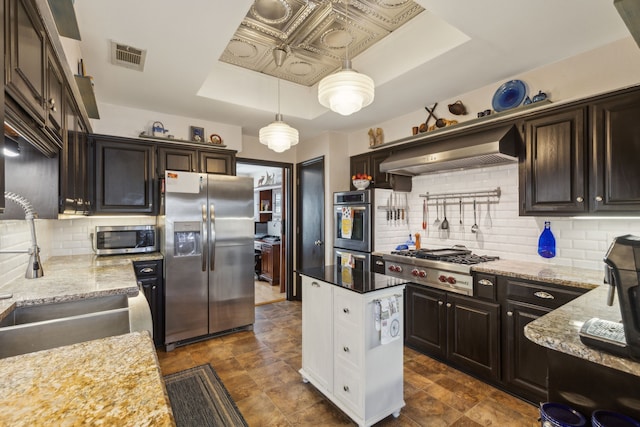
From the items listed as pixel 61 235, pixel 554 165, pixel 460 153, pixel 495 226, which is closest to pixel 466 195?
pixel 495 226

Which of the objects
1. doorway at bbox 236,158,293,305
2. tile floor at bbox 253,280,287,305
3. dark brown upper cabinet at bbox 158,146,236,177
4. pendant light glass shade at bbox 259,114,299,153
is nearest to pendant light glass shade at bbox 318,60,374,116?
pendant light glass shade at bbox 259,114,299,153

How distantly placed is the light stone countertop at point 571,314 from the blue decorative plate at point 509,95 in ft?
4.60

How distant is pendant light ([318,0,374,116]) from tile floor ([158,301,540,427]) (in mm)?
2070

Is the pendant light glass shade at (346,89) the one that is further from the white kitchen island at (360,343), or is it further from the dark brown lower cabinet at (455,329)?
the dark brown lower cabinet at (455,329)

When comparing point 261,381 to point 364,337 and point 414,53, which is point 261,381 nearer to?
point 364,337

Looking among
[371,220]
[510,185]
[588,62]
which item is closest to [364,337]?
[371,220]

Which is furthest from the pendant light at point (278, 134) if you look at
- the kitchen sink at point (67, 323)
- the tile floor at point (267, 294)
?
the tile floor at point (267, 294)

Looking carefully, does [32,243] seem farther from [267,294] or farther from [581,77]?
[581,77]

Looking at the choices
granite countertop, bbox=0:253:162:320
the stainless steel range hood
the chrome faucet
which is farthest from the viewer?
the stainless steel range hood

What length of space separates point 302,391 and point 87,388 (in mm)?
1968

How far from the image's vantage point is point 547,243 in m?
2.66

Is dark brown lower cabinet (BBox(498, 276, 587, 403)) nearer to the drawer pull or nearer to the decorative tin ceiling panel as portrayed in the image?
the drawer pull

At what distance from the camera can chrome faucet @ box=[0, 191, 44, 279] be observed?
1792 millimetres

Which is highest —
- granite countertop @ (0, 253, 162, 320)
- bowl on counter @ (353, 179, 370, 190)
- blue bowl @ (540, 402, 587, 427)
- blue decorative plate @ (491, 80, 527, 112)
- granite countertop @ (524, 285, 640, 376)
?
blue decorative plate @ (491, 80, 527, 112)
